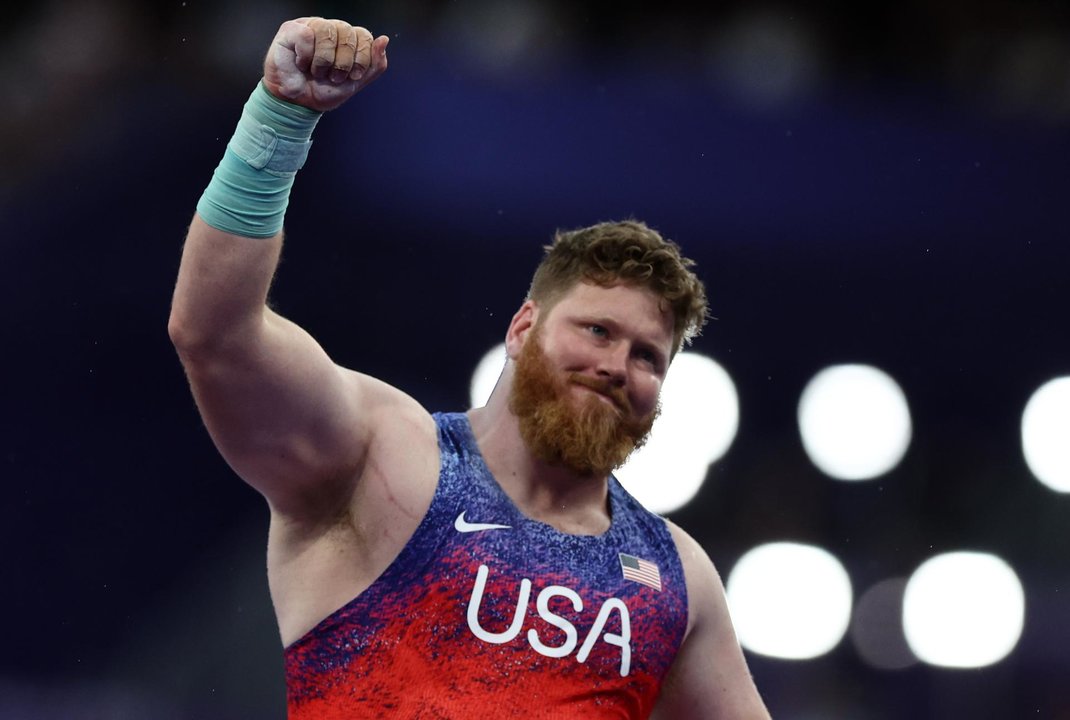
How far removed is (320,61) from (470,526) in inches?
38.5

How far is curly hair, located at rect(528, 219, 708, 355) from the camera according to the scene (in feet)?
9.64

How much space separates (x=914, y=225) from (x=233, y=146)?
6.00 meters

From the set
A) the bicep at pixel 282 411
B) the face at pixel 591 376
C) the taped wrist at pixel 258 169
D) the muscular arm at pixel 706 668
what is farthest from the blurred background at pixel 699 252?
the taped wrist at pixel 258 169

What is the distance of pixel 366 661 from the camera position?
98.3 inches

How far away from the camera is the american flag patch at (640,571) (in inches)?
109

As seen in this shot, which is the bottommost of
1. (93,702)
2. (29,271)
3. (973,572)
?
(93,702)

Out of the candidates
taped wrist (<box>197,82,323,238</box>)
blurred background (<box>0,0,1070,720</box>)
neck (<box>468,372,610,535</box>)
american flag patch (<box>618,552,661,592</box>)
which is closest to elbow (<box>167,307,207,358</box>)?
taped wrist (<box>197,82,323,238</box>)

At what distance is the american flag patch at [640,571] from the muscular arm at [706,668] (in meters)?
0.13

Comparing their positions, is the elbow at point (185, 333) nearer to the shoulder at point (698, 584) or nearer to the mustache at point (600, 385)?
the mustache at point (600, 385)

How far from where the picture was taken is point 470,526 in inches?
103

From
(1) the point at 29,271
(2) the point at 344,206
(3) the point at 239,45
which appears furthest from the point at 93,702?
(3) the point at 239,45

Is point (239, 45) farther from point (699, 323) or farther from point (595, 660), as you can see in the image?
point (595, 660)

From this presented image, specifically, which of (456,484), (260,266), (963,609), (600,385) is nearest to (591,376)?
(600,385)

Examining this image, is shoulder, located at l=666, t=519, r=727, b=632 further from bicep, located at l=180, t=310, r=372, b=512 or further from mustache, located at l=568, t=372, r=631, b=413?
bicep, located at l=180, t=310, r=372, b=512
